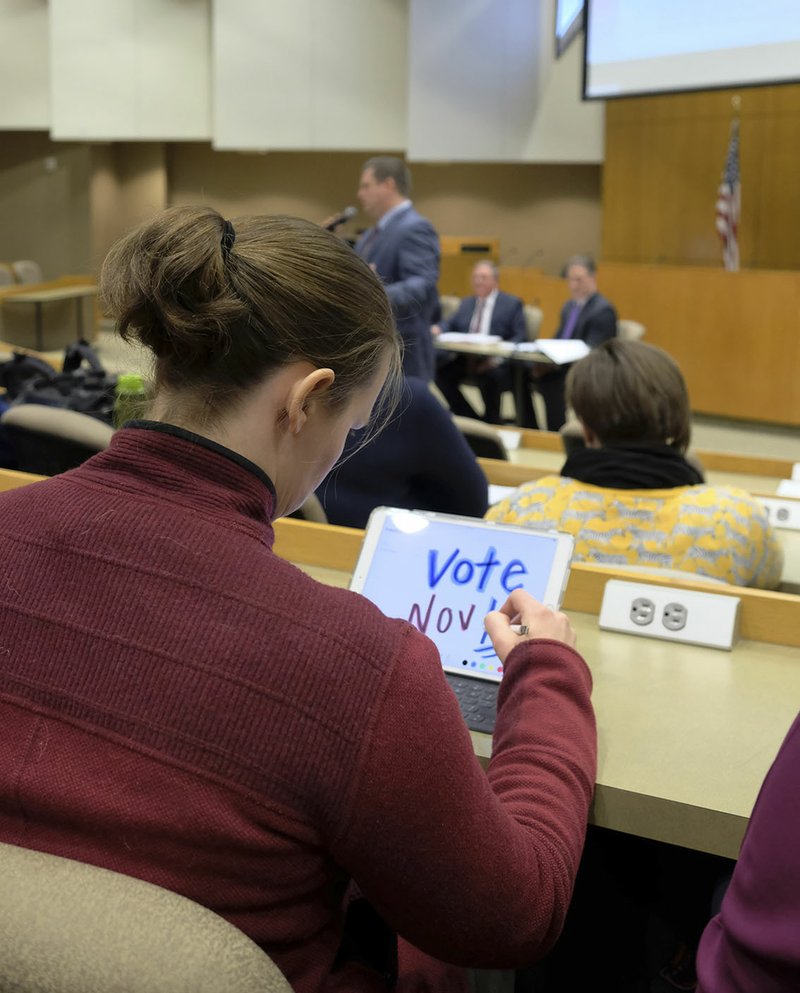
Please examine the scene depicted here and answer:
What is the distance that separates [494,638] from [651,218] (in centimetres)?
858

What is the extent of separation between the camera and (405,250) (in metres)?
4.47

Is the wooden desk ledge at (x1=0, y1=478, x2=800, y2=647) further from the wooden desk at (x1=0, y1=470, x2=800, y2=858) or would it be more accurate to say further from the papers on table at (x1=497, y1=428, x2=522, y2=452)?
the papers on table at (x1=497, y1=428, x2=522, y2=452)

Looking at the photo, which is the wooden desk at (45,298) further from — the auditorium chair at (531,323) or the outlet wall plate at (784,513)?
the outlet wall plate at (784,513)

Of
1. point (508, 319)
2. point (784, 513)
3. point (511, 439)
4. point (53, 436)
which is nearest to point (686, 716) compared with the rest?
point (784, 513)

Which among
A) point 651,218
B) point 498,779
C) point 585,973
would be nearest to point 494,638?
point 498,779

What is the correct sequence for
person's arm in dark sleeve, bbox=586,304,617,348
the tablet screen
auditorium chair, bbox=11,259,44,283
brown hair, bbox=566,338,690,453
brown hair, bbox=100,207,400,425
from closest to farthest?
brown hair, bbox=100,207,400,425, the tablet screen, brown hair, bbox=566,338,690,453, person's arm in dark sleeve, bbox=586,304,617,348, auditorium chair, bbox=11,259,44,283

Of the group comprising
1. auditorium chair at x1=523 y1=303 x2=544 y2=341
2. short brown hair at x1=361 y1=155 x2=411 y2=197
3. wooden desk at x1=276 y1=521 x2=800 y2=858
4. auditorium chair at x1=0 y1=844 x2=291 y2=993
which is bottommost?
wooden desk at x1=276 y1=521 x2=800 y2=858

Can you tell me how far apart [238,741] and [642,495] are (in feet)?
4.49

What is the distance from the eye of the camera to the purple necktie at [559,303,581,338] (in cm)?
728

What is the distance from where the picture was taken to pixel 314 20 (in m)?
10.1

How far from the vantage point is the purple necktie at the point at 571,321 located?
287 inches

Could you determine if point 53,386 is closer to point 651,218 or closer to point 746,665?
point 746,665

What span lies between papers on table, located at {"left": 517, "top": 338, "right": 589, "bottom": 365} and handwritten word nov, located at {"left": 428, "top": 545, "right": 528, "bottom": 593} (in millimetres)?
4635

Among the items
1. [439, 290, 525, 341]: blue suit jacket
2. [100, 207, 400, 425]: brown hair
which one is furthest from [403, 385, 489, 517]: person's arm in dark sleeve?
[439, 290, 525, 341]: blue suit jacket
